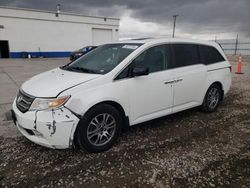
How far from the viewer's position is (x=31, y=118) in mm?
2879

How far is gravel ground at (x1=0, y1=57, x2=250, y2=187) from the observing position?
8.50ft

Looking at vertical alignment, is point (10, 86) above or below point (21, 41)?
below

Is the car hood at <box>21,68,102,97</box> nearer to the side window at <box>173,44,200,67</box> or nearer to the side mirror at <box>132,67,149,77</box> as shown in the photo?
the side mirror at <box>132,67,149,77</box>

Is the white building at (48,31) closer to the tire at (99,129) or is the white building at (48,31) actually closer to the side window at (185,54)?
the side window at (185,54)

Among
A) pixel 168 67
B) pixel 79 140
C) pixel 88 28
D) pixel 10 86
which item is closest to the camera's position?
pixel 79 140

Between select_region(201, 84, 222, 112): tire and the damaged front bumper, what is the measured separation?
3.23 m

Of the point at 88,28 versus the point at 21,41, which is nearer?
the point at 21,41

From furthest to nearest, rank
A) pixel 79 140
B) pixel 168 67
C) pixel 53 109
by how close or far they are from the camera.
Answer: pixel 168 67
pixel 79 140
pixel 53 109

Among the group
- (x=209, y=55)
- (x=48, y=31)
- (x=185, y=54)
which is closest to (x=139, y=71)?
(x=185, y=54)

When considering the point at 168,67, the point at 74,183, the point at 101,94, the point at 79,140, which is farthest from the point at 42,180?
the point at 168,67

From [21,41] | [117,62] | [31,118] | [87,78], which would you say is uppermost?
[21,41]

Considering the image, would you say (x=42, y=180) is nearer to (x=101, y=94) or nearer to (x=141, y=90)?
(x=101, y=94)

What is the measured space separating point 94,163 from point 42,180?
27.0 inches

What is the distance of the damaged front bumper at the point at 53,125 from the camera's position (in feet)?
9.20
